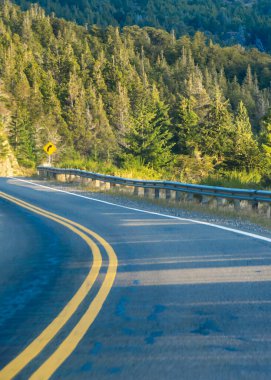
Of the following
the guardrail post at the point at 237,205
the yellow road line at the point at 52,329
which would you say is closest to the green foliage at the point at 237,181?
the guardrail post at the point at 237,205

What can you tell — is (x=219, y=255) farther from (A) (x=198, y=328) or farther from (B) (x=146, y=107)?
(B) (x=146, y=107)

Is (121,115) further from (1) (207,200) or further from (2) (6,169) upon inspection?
(1) (207,200)

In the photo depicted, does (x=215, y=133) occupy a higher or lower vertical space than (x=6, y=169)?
higher

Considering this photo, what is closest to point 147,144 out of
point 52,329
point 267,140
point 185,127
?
point 185,127

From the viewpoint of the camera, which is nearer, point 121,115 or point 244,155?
point 244,155

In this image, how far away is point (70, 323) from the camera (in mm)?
5395

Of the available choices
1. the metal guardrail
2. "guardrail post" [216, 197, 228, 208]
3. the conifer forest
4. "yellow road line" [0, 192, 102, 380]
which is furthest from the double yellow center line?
the conifer forest

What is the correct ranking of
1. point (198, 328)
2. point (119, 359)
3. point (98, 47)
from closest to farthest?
point (119, 359), point (198, 328), point (98, 47)

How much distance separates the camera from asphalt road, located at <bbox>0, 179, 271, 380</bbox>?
14.1 feet

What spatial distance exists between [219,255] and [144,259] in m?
1.16

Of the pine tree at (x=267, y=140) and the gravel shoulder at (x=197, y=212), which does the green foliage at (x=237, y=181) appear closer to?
the gravel shoulder at (x=197, y=212)

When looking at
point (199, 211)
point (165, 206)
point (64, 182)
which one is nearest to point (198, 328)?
point (199, 211)

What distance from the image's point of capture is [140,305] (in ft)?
19.6

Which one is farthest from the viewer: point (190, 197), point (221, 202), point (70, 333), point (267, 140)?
point (267, 140)
